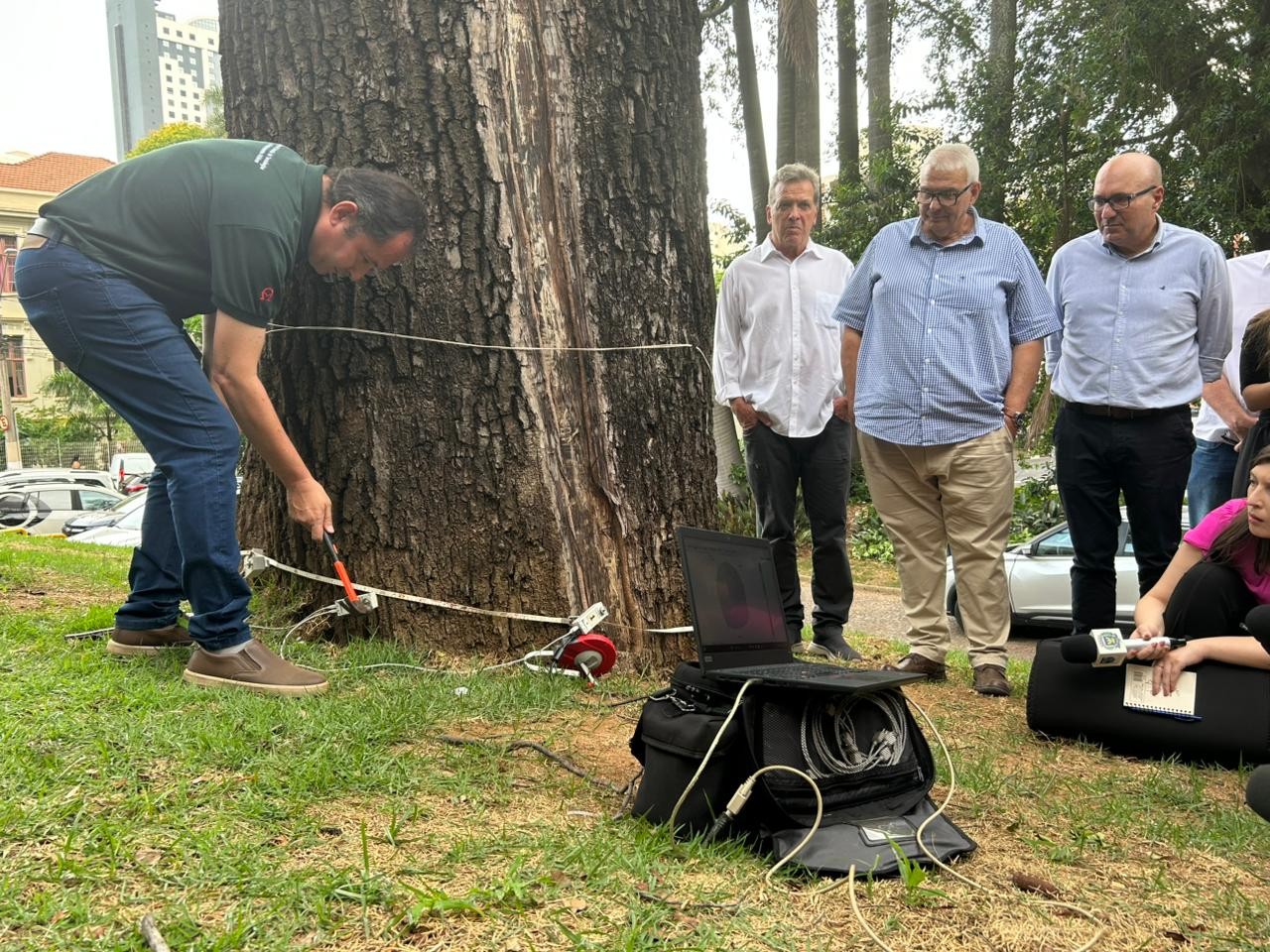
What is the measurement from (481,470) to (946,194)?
222 centimetres

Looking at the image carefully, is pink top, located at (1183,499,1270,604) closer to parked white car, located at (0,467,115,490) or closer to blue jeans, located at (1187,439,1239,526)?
blue jeans, located at (1187,439,1239,526)

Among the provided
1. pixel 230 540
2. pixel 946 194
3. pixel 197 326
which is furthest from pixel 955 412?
pixel 197 326

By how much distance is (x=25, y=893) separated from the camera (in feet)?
6.31

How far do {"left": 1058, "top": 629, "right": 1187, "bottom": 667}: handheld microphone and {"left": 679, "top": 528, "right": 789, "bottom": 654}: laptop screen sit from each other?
1114mm

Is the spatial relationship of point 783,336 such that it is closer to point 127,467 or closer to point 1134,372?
point 1134,372

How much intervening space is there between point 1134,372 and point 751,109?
13278 millimetres

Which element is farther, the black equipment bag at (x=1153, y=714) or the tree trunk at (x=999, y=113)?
the tree trunk at (x=999, y=113)

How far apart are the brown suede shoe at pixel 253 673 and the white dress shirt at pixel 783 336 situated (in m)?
2.59

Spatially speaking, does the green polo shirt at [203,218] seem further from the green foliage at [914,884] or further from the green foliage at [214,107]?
the green foliage at [214,107]

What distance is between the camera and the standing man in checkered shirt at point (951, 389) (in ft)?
14.6

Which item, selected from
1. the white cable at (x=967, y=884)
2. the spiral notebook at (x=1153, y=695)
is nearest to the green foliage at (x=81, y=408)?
the spiral notebook at (x=1153, y=695)

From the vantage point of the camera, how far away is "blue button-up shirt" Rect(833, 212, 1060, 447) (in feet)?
14.6

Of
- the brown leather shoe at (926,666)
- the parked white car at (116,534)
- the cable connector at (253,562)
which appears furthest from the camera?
the parked white car at (116,534)

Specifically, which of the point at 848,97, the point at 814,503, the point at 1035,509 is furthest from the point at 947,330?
the point at 848,97
